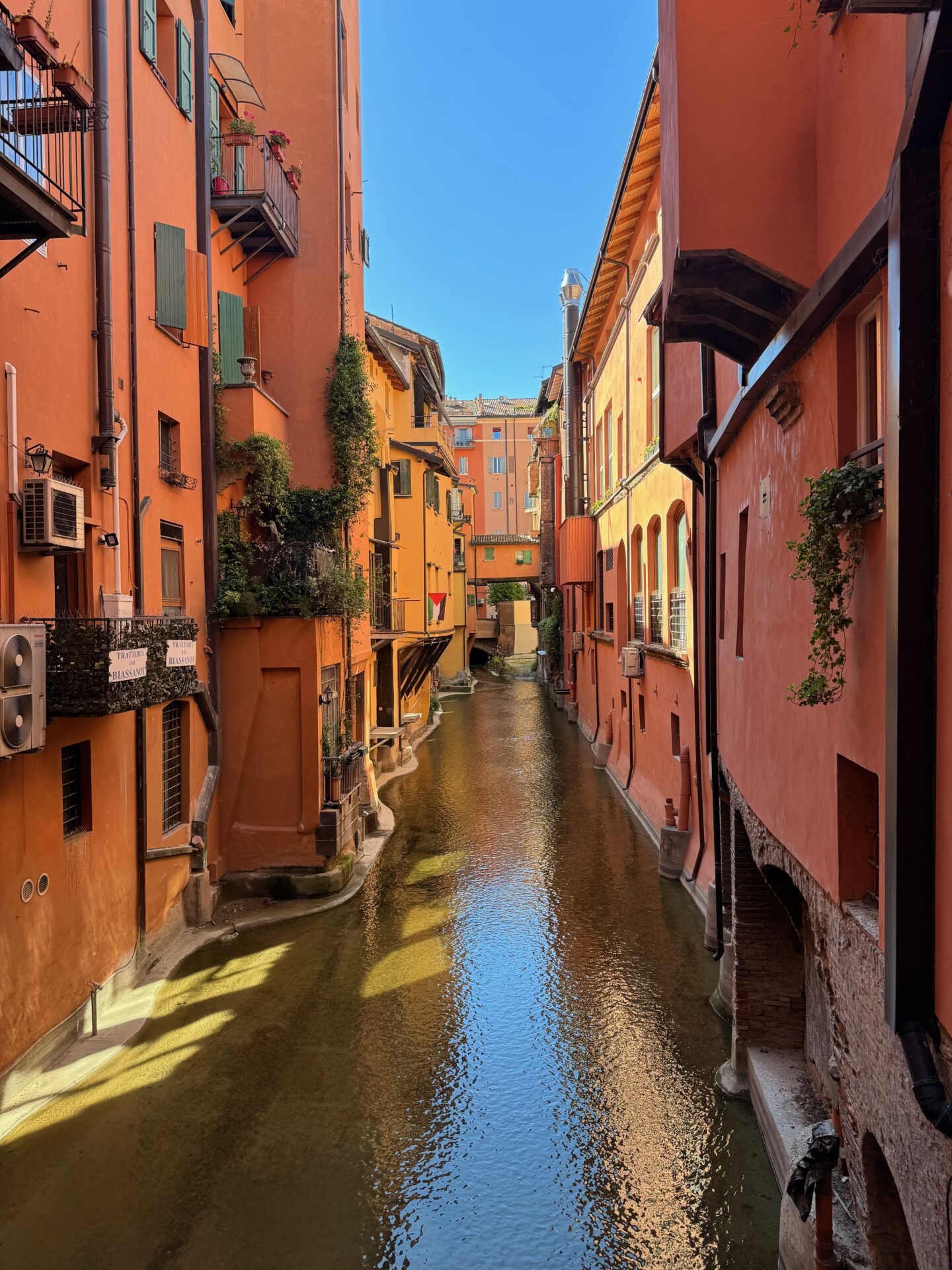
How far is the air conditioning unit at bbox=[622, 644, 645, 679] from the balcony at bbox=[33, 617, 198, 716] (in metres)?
10.6

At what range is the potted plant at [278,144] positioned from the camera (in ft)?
44.9

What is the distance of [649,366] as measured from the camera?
16.3 meters

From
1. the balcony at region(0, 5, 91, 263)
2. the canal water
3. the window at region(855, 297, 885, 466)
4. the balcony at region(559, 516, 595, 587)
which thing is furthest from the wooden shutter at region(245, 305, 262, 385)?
the balcony at region(559, 516, 595, 587)

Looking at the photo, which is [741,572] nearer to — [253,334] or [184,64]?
[253,334]

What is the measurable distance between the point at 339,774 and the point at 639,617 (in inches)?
308

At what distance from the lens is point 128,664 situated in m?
8.52

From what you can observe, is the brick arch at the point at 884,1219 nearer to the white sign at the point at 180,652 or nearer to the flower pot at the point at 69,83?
the white sign at the point at 180,652

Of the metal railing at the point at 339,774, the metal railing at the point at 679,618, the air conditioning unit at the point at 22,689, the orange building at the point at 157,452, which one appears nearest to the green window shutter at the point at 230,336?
the orange building at the point at 157,452

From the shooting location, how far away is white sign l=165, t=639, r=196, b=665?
9.72 meters

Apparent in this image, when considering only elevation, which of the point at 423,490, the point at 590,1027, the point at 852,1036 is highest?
the point at 423,490

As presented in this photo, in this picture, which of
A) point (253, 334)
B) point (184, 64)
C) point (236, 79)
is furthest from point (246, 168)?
point (253, 334)

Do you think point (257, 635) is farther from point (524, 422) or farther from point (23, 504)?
point (524, 422)

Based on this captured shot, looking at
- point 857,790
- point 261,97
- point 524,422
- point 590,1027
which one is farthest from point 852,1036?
point 524,422

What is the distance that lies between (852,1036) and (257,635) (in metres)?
10.4
